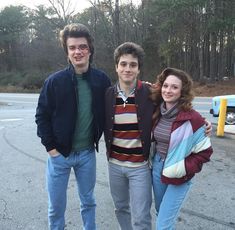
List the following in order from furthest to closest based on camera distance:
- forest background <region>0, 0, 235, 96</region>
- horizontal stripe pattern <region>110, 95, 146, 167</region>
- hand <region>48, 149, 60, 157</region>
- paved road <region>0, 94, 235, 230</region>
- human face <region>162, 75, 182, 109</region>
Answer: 1. forest background <region>0, 0, 235, 96</region>
2. paved road <region>0, 94, 235, 230</region>
3. hand <region>48, 149, 60, 157</region>
4. horizontal stripe pattern <region>110, 95, 146, 167</region>
5. human face <region>162, 75, 182, 109</region>

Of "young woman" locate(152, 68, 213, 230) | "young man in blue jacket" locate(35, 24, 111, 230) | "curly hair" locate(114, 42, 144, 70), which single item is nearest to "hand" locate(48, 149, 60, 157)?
"young man in blue jacket" locate(35, 24, 111, 230)

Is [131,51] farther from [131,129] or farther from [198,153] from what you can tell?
[198,153]

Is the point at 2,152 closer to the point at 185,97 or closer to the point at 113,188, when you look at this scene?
the point at 113,188

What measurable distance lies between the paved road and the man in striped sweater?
2.97 ft

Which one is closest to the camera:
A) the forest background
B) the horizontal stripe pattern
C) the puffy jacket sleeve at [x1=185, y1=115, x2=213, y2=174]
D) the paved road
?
the puffy jacket sleeve at [x1=185, y1=115, x2=213, y2=174]

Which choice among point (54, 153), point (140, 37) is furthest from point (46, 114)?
point (140, 37)

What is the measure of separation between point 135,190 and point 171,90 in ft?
2.94

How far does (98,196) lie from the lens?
15.5 feet

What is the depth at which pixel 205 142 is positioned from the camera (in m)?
2.80

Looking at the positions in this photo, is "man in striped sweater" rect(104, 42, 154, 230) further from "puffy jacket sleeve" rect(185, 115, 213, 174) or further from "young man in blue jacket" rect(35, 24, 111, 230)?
"puffy jacket sleeve" rect(185, 115, 213, 174)

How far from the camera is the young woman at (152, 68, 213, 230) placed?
2779 millimetres

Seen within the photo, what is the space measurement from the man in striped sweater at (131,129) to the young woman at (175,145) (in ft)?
0.32

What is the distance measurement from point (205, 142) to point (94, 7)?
42.4 m

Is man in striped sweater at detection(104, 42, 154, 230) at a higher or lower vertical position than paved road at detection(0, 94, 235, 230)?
higher
